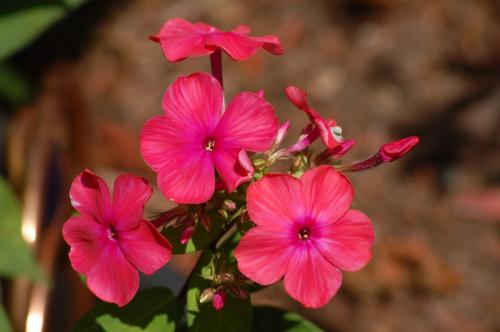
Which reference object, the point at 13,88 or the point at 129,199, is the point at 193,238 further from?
the point at 13,88

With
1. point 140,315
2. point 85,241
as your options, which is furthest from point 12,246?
point 85,241

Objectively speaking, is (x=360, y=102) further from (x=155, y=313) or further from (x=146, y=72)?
(x=155, y=313)

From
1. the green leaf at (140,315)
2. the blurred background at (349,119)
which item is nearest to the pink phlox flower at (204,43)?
the green leaf at (140,315)

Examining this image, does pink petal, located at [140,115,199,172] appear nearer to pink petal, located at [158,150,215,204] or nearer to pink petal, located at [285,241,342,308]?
pink petal, located at [158,150,215,204]

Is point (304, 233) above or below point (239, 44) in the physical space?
below

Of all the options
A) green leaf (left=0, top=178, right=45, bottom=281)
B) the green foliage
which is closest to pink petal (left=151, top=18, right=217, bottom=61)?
the green foliage

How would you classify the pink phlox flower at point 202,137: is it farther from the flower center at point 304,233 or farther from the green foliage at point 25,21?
the green foliage at point 25,21
